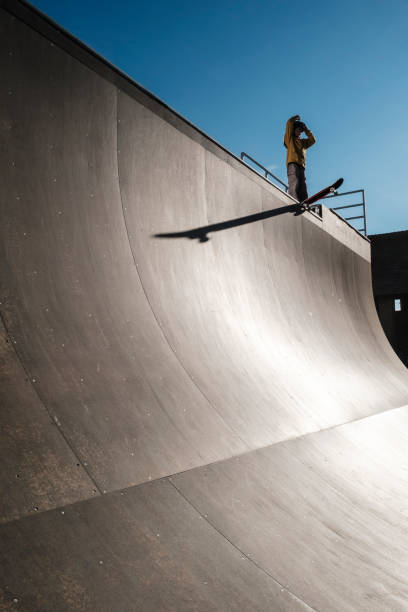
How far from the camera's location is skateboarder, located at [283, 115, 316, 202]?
8.82 meters

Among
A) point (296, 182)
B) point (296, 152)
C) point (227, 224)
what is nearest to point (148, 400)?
point (227, 224)

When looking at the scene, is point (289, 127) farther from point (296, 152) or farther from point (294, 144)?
point (296, 152)

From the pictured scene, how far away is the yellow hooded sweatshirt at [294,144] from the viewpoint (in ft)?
28.9

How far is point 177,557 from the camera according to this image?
1.85 metres

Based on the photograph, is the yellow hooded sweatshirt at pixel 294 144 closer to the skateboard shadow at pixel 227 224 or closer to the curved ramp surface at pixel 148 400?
the skateboard shadow at pixel 227 224

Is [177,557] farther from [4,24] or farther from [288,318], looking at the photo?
[288,318]

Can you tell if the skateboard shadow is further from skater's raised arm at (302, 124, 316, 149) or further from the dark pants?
skater's raised arm at (302, 124, 316, 149)

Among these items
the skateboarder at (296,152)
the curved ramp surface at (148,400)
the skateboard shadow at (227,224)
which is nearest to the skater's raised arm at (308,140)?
the skateboarder at (296,152)

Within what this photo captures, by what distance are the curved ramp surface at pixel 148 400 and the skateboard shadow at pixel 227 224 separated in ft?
0.11

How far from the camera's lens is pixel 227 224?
5.32 meters

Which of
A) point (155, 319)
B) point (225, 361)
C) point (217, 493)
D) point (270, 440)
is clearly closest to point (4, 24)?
point (155, 319)

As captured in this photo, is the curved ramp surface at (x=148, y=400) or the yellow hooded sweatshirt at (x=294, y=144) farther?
the yellow hooded sweatshirt at (x=294, y=144)

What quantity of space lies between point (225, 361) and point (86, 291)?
1458 mm

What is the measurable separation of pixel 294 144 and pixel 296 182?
73 centimetres
